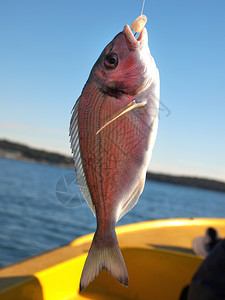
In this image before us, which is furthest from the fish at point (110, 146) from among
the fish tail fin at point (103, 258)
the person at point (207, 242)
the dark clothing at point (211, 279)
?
the person at point (207, 242)

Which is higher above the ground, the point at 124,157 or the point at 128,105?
the point at 128,105

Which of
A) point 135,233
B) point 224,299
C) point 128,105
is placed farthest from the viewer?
point 135,233

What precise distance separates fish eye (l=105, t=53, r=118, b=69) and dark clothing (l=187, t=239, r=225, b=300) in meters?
1.57

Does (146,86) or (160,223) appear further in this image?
→ (160,223)

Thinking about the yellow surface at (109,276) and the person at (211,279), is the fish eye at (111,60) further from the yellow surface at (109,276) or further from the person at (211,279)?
the yellow surface at (109,276)

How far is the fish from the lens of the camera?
1.12 metres

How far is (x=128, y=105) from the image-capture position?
107 cm

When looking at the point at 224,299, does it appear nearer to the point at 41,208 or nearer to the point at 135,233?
the point at 135,233

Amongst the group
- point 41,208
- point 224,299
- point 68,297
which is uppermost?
point 224,299

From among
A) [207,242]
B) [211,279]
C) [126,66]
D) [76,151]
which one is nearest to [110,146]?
[76,151]

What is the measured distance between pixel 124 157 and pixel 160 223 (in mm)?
5780

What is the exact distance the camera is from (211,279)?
2223 mm

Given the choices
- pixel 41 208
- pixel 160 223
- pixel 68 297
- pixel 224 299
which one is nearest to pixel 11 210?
pixel 41 208

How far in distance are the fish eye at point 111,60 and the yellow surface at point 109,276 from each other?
275cm
